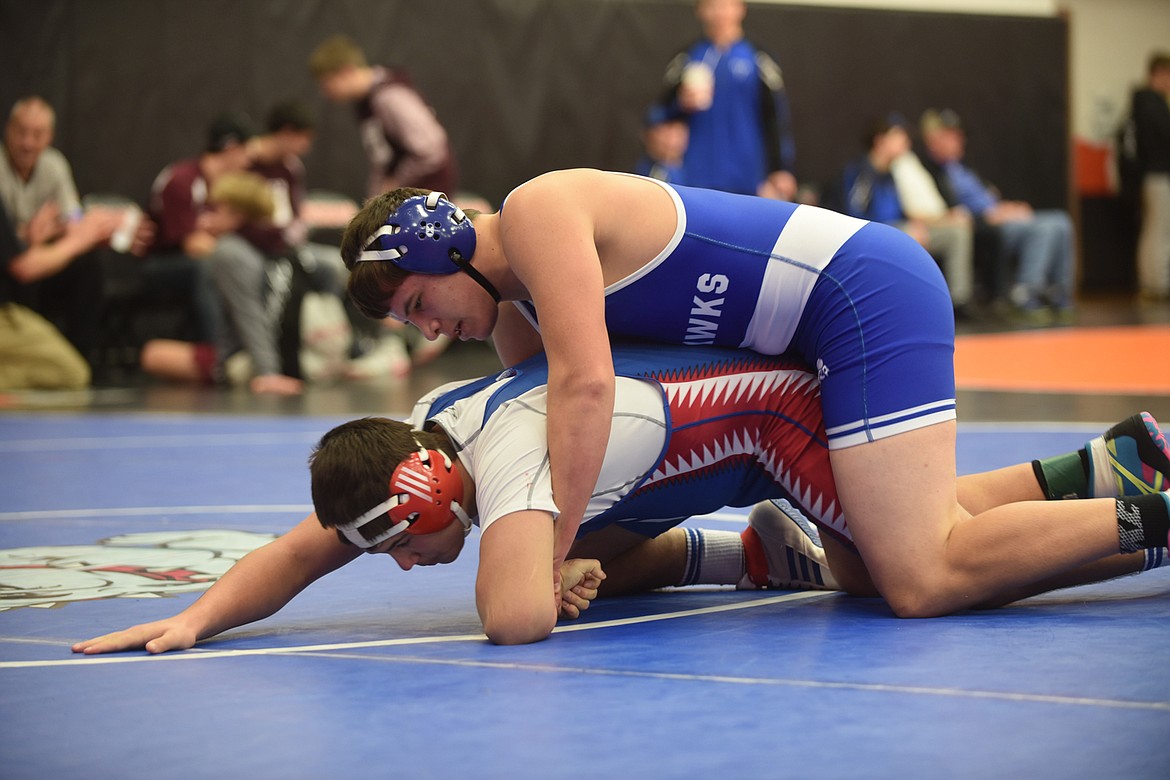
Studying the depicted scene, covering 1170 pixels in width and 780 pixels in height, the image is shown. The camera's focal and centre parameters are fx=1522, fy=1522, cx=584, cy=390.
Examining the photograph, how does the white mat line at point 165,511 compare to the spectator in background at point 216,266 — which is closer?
the white mat line at point 165,511

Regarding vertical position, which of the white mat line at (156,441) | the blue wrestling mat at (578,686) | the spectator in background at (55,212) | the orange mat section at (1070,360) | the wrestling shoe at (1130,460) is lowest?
the blue wrestling mat at (578,686)

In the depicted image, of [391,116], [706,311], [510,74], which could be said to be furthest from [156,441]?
[510,74]

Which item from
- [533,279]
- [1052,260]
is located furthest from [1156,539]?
[1052,260]

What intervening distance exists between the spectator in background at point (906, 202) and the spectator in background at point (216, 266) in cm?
518

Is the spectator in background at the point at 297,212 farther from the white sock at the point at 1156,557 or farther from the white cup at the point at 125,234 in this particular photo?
the white sock at the point at 1156,557

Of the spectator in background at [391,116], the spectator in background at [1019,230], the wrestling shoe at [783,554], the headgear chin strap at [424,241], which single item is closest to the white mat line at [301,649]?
the wrestling shoe at [783,554]

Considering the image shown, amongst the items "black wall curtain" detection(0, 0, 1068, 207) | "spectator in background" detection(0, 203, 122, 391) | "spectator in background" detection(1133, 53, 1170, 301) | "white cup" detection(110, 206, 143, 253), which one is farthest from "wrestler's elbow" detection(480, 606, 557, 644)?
"spectator in background" detection(1133, 53, 1170, 301)

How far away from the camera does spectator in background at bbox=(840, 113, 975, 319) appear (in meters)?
12.0

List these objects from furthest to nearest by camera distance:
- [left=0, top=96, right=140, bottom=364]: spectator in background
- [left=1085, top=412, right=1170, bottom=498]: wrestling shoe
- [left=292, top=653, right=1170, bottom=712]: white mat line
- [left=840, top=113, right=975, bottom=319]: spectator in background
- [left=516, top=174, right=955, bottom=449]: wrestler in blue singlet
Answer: [left=840, top=113, right=975, bottom=319]: spectator in background < [left=0, top=96, right=140, bottom=364]: spectator in background < [left=1085, top=412, right=1170, bottom=498]: wrestling shoe < [left=516, top=174, right=955, bottom=449]: wrestler in blue singlet < [left=292, top=653, right=1170, bottom=712]: white mat line

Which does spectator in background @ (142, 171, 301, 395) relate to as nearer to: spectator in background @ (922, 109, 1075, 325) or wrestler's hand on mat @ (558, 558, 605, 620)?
wrestler's hand on mat @ (558, 558, 605, 620)

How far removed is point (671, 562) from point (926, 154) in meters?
10.8

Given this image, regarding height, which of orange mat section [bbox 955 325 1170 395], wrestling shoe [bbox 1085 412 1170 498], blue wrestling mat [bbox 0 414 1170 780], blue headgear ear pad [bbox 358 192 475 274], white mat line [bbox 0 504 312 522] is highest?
orange mat section [bbox 955 325 1170 395]

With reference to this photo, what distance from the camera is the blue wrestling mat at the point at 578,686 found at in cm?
194

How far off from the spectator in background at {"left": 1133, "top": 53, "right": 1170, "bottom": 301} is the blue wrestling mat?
12501 millimetres
